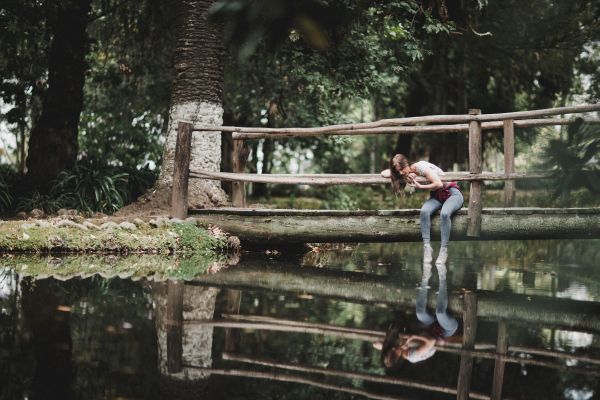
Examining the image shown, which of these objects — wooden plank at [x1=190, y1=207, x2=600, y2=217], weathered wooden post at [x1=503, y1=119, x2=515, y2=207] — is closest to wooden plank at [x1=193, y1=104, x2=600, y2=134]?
weathered wooden post at [x1=503, y1=119, x2=515, y2=207]

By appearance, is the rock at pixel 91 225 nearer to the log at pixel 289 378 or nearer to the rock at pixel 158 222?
the rock at pixel 158 222

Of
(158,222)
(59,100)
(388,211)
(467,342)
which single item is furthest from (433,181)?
(59,100)

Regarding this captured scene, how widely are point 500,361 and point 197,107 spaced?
694cm

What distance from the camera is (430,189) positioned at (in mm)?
7922

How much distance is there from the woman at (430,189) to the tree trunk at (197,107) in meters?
2.82

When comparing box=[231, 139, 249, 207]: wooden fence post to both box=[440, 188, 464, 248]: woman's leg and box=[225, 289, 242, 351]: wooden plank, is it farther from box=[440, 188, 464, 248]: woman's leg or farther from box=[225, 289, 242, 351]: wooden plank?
box=[225, 289, 242, 351]: wooden plank

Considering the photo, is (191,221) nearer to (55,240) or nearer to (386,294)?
(55,240)

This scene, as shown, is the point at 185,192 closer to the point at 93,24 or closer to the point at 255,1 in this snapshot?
the point at 255,1

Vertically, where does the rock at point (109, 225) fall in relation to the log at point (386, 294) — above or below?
above

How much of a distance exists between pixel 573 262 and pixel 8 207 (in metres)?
9.27

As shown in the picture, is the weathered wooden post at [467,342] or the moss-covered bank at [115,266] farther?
the moss-covered bank at [115,266]

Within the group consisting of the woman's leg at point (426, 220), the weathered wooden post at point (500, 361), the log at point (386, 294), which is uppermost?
the woman's leg at point (426, 220)

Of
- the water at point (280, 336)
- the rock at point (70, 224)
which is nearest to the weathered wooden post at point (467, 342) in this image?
the water at point (280, 336)

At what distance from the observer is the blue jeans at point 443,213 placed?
7.95 meters
